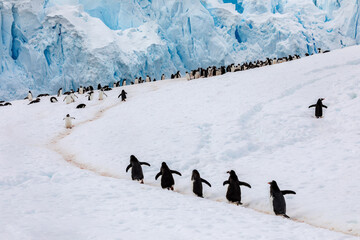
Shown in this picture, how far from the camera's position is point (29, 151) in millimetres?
12969

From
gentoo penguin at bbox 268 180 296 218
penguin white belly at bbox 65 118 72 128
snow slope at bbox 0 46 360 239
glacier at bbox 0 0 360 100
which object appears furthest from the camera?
glacier at bbox 0 0 360 100

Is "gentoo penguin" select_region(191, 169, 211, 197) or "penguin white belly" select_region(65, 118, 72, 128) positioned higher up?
→ "penguin white belly" select_region(65, 118, 72, 128)

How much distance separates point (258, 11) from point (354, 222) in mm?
67392

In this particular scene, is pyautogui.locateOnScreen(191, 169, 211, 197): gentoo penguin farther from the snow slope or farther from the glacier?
the glacier

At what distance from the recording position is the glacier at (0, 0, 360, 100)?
3931cm

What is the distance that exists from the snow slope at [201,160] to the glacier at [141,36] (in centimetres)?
2072

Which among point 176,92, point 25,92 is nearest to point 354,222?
point 176,92

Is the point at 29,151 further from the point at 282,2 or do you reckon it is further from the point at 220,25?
the point at 282,2

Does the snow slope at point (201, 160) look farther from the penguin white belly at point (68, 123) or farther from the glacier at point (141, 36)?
the glacier at point (141, 36)

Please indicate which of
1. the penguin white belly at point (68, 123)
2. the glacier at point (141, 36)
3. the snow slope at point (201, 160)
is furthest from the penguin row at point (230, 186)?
the glacier at point (141, 36)

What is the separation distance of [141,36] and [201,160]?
128 ft

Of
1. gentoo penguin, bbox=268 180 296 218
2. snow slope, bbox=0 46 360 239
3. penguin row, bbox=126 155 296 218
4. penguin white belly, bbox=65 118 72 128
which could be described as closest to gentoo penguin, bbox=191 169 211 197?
penguin row, bbox=126 155 296 218

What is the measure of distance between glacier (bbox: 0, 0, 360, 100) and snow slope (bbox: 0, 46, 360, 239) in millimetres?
20716

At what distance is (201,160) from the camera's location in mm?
11172
